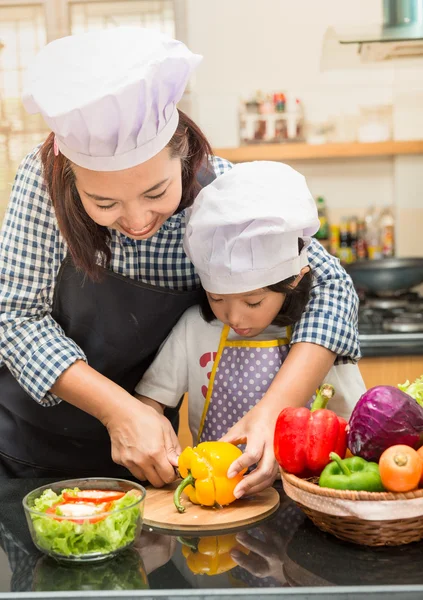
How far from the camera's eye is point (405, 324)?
2.65m

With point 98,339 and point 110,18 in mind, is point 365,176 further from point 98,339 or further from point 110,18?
point 98,339

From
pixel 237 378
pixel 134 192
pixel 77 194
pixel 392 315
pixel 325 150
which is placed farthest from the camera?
pixel 325 150

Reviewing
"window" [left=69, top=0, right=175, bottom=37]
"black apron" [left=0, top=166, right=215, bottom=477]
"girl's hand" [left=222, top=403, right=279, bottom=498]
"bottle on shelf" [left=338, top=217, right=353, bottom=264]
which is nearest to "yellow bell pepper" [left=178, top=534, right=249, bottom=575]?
"girl's hand" [left=222, top=403, right=279, bottom=498]

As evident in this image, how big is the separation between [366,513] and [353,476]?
0.05 metres

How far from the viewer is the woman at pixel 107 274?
112 cm

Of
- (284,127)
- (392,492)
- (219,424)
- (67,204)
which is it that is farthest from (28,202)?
(284,127)

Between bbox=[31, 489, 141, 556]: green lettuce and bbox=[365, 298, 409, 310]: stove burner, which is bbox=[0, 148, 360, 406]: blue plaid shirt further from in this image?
bbox=[365, 298, 409, 310]: stove burner

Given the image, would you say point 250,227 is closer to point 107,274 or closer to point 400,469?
point 107,274

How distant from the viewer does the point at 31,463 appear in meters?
1.60

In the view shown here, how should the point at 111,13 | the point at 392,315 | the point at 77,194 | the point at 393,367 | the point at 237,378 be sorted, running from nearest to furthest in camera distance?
1. the point at 77,194
2. the point at 237,378
3. the point at 393,367
4. the point at 392,315
5. the point at 111,13

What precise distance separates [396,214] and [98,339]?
7.27ft

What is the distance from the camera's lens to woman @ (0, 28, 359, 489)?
3.67 ft

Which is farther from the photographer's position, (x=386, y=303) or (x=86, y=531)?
(x=386, y=303)

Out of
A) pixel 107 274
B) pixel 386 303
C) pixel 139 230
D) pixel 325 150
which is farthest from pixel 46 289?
pixel 325 150
